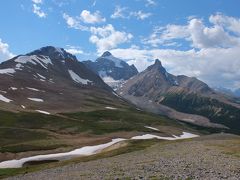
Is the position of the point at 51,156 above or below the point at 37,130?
below

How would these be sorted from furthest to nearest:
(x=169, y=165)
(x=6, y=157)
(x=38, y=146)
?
1. (x=38, y=146)
2. (x=6, y=157)
3. (x=169, y=165)

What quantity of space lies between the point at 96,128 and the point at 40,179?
13103cm

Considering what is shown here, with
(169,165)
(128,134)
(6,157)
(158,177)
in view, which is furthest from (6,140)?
(158,177)

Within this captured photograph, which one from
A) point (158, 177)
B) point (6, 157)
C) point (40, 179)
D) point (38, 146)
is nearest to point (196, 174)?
point (158, 177)

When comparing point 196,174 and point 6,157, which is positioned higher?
point 196,174

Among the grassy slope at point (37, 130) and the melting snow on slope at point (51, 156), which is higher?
the grassy slope at point (37, 130)

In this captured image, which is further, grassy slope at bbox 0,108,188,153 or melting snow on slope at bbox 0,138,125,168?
grassy slope at bbox 0,108,188,153

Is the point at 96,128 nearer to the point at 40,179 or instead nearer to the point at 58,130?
the point at 58,130

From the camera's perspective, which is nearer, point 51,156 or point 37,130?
point 51,156

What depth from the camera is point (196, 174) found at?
42406mm

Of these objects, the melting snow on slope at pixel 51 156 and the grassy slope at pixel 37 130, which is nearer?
the melting snow on slope at pixel 51 156

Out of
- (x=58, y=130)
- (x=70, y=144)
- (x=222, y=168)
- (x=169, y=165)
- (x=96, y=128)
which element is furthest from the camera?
(x=96, y=128)

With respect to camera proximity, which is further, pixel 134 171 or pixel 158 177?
pixel 134 171

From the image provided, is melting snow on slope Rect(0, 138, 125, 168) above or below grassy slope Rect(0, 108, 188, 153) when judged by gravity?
below
